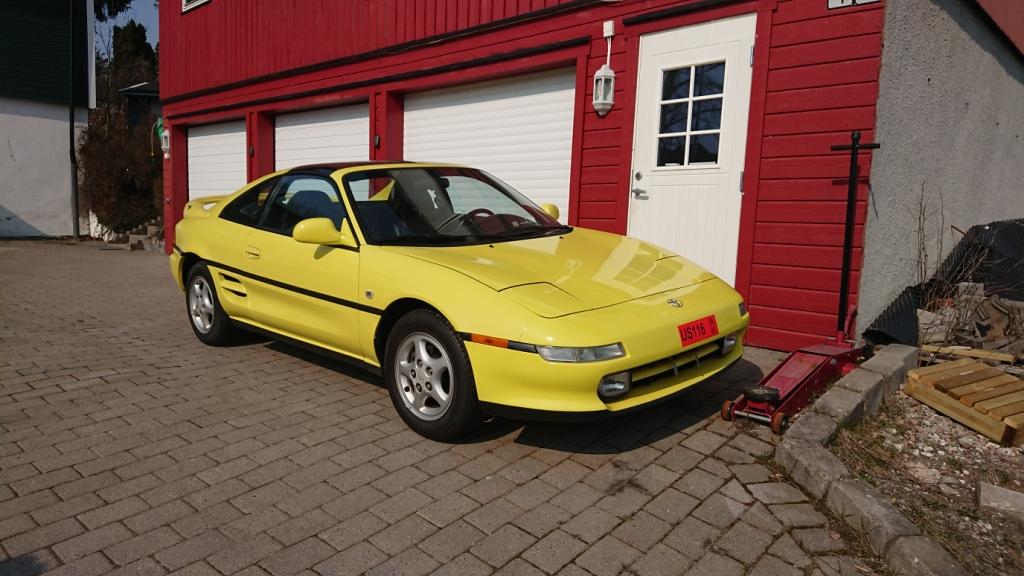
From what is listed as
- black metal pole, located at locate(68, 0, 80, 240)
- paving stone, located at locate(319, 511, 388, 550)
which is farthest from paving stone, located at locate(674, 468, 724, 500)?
black metal pole, located at locate(68, 0, 80, 240)

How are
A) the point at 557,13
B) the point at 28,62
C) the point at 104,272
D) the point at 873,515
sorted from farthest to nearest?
the point at 28,62 < the point at 104,272 < the point at 557,13 < the point at 873,515

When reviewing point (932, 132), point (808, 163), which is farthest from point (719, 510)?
point (932, 132)

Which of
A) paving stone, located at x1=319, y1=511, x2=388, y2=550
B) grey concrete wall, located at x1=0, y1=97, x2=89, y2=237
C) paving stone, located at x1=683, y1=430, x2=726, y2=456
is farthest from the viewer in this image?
grey concrete wall, located at x1=0, y1=97, x2=89, y2=237

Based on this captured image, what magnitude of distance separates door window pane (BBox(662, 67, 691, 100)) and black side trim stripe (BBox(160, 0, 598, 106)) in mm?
1136

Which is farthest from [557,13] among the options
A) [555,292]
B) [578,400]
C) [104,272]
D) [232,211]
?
[104,272]

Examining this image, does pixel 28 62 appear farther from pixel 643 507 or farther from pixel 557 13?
pixel 643 507

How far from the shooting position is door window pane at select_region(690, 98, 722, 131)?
18.6 feet

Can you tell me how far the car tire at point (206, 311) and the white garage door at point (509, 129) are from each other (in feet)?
11.7

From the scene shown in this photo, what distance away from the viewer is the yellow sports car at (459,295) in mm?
2961

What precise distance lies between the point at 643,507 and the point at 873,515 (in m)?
0.86

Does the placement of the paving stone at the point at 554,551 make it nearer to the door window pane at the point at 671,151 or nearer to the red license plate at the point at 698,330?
the red license plate at the point at 698,330

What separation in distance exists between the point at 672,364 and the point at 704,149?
3154 millimetres

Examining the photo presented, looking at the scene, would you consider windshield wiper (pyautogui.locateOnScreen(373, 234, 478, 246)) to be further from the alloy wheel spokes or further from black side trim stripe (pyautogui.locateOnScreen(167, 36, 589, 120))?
black side trim stripe (pyautogui.locateOnScreen(167, 36, 589, 120))

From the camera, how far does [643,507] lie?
9.07ft
